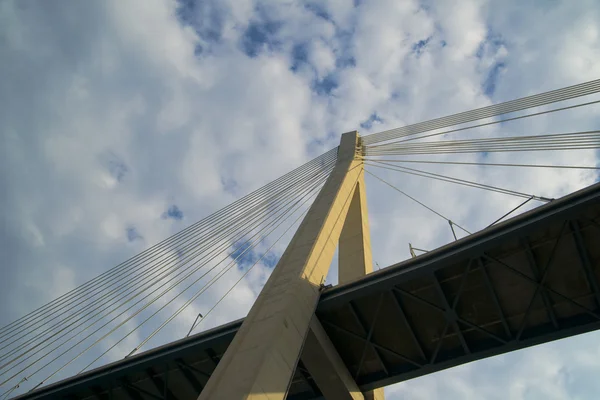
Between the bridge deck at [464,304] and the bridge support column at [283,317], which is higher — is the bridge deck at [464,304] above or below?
below

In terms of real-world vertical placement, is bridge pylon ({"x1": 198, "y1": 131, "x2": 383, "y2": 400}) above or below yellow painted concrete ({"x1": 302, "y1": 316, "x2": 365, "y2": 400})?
above

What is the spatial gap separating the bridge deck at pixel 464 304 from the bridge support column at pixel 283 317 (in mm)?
1127

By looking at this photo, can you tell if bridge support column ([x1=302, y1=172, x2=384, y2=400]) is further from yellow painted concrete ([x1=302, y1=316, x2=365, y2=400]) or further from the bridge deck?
the bridge deck

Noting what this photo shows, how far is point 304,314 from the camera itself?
1055 centimetres

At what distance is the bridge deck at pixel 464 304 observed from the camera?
10930mm

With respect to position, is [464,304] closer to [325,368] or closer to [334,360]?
[334,360]

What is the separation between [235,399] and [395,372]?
7.02m

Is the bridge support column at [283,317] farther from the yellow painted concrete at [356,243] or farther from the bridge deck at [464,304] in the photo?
the yellow painted concrete at [356,243]

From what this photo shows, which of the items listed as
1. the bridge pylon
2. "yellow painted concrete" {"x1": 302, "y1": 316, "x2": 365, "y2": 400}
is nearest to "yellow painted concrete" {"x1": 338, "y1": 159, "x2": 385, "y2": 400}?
the bridge pylon

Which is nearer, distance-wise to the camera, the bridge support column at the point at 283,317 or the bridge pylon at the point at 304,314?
the bridge support column at the point at 283,317

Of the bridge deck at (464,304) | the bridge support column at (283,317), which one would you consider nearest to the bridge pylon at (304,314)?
the bridge support column at (283,317)

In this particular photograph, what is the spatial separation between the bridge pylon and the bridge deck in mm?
831

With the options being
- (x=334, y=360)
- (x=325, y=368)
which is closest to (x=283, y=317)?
(x=325, y=368)

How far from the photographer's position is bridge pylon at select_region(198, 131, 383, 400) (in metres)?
8.34
